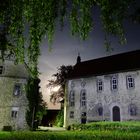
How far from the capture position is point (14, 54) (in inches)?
211

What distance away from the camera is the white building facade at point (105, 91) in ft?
103

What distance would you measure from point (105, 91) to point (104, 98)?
1.02 meters

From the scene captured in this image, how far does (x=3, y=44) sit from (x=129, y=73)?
2873 centimetres

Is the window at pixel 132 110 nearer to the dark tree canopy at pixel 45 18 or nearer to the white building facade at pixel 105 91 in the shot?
the white building facade at pixel 105 91

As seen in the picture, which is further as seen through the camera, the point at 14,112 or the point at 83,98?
the point at 83,98

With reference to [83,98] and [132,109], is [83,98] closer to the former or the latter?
[83,98]

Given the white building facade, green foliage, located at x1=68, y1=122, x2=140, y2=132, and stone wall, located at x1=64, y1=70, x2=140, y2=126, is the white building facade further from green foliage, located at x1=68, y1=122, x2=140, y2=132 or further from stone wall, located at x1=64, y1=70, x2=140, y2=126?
green foliage, located at x1=68, y1=122, x2=140, y2=132

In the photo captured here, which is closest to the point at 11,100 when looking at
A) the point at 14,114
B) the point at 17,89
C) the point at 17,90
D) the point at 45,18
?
the point at 17,90

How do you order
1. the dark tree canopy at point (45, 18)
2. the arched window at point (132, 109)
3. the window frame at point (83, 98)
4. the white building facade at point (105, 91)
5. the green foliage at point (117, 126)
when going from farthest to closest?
the window frame at point (83, 98) < the white building facade at point (105, 91) < the arched window at point (132, 109) < the green foliage at point (117, 126) < the dark tree canopy at point (45, 18)

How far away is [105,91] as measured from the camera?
34312 mm

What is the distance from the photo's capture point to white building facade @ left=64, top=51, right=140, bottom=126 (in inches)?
1238

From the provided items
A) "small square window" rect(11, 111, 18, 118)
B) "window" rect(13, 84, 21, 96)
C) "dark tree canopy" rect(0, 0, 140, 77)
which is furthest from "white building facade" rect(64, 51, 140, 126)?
"dark tree canopy" rect(0, 0, 140, 77)

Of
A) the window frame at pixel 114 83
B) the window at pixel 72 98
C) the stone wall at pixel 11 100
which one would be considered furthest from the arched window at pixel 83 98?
the stone wall at pixel 11 100

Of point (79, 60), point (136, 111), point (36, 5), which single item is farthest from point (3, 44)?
point (79, 60)
